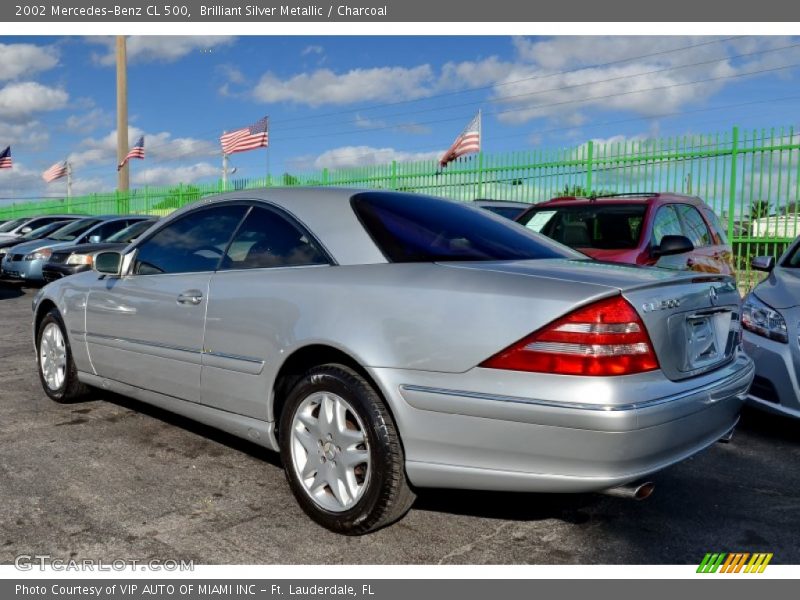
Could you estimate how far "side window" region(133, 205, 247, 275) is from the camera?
3805mm

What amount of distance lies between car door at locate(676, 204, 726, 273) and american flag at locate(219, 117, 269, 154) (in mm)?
13998

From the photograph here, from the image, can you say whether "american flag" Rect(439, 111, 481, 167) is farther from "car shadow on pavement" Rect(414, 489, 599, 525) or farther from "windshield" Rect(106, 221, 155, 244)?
"car shadow on pavement" Rect(414, 489, 599, 525)

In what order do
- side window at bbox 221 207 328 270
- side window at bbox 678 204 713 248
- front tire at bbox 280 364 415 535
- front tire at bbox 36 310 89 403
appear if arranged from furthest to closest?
side window at bbox 678 204 713 248 → front tire at bbox 36 310 89 403 → side window at bbox 221 207 328 270 → front tire at bbox 280 364 415 535

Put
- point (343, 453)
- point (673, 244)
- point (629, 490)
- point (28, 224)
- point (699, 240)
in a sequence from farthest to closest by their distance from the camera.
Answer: point (28, 224) → point (699, 240) → point (673, 244) → point (343, 453) → point (629, 490)

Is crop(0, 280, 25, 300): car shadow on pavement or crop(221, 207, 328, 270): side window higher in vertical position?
crop(221, 207, 328, 270): side window

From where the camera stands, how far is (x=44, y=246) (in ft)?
43.8

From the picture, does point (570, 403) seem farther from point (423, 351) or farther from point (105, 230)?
point (105, 230)

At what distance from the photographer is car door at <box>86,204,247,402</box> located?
12.1 ft

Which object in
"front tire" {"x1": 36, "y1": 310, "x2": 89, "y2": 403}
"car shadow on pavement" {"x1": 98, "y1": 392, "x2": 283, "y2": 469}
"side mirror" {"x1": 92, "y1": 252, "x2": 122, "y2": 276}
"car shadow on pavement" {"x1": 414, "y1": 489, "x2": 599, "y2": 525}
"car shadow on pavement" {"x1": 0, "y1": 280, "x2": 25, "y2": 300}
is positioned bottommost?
"car shadow on pavement" {"x1": 414, "y1": 489, "x2": 599, "y2": 525}

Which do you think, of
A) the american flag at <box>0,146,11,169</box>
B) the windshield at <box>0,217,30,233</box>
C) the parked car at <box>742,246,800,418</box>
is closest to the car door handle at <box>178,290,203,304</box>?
the parked car at <box>742,246,800,418</box>

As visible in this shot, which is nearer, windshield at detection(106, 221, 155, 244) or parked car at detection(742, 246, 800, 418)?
parked car at detection(742, 246, 800, 418)

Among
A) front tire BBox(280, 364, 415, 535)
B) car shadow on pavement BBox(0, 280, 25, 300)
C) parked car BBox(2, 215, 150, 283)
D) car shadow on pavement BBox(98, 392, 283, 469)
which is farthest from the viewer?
parked car BBox(2, 215, 150, 283)

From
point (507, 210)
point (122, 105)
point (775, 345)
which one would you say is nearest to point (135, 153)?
point (122, 105)

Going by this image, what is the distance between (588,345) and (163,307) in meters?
2.34
